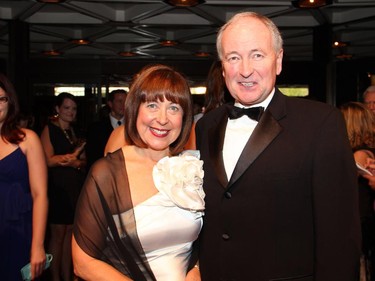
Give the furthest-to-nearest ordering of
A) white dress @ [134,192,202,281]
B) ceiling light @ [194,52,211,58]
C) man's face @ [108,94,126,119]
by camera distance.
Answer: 1. ceiling light @ [194,52,211,58]
2. man's face @ [108,94,126,119]
3. white dress @ [134,192,202,281]

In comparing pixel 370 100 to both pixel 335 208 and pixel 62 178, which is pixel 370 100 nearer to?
pixel 62 178

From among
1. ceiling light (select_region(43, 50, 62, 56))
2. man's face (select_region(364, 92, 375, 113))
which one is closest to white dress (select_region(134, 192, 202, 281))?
man's face (select_region(364, 92, 375, 113))

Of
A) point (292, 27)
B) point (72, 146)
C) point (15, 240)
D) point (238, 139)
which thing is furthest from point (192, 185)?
point (292, 27)

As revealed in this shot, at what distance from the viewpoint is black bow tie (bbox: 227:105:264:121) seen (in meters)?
1.78

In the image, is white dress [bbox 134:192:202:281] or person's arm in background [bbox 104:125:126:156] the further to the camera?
person's arm in background [bbox 104:125:126:156]

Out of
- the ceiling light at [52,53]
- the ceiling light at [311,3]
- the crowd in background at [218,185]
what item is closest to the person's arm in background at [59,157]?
the crowd in background at [218,185]

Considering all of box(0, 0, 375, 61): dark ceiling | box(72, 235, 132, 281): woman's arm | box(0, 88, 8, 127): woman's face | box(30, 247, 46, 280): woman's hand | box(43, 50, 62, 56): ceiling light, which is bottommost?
box(30, 247, 46, 280): woman's hand

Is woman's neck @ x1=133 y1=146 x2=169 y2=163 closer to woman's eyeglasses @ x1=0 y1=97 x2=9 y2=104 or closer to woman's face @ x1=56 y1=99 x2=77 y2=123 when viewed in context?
woman's eyeglasses @ x1=0 y1=97 x2=9 y2=104

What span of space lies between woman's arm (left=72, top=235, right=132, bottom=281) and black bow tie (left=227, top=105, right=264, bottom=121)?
2.46 feet

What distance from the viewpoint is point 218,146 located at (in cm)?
182

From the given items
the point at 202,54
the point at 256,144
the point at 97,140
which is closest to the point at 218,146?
the point at 256,144

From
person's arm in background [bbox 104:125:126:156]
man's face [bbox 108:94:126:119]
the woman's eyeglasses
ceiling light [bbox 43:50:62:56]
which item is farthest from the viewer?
ceiling light [bbox 43:50:62:56]

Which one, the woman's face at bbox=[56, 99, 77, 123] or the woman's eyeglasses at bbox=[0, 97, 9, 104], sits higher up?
the woman's eyeglasses at bbox=[0, 97, 9, 104]

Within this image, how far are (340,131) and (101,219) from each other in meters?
0.91
